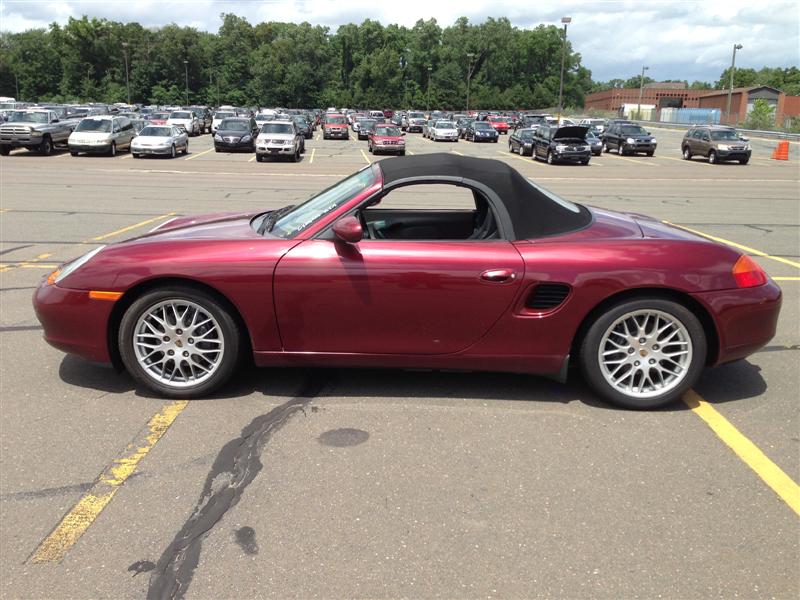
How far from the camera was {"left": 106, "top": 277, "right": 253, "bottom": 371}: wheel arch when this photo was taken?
161 inches

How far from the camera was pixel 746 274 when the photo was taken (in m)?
4.14

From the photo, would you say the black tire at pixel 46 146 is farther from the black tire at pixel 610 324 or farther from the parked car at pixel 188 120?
the black tire at pixel 610 324

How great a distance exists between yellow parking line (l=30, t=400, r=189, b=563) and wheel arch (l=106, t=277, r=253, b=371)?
1.66ft

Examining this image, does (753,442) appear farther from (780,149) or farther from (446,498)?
(780,149)

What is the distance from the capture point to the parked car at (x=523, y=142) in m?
33.8

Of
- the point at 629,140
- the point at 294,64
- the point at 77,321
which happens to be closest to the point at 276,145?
the point at 629,140

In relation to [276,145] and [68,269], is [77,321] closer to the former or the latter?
[68,269]

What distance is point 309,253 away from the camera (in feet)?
13.1

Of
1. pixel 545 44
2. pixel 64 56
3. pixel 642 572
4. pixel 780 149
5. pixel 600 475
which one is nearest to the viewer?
pixel 642 572

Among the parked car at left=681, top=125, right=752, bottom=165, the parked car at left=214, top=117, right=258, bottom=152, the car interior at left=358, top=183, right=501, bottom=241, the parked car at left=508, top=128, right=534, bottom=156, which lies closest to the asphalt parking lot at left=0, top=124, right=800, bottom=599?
the car interior at left=358, top=183, right=501, bottom=241

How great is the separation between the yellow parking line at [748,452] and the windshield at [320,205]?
244 cm

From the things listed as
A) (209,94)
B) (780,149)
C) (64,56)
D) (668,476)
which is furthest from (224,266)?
(64,56)

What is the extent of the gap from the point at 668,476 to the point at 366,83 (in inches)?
5194

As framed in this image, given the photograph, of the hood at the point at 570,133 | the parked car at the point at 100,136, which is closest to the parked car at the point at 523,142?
the hood at the point at 570,133
